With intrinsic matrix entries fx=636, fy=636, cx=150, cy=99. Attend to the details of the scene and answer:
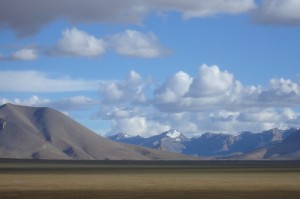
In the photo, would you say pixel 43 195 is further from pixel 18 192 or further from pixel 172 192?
pixel 172 192

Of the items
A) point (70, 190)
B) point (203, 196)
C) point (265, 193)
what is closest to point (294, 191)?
point (265, 193)

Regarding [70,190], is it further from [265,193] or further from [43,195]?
[265,193]

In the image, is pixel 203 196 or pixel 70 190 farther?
pixel 70 190

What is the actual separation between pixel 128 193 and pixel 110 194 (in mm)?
2504

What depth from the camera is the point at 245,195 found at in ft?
252

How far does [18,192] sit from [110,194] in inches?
475

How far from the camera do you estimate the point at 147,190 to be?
277ft

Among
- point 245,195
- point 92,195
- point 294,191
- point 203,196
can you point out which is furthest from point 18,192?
point 294,191

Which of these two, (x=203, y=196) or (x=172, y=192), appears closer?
(x=203, y=196)

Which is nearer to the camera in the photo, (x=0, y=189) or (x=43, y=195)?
(x=43, y=195)

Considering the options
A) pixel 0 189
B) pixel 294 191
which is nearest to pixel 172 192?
pixel 294 191

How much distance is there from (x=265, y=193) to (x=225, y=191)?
609 cm

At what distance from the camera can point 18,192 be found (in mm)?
80562

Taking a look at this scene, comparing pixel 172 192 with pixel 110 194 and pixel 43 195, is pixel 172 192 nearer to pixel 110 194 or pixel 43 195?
pixel 110 194
